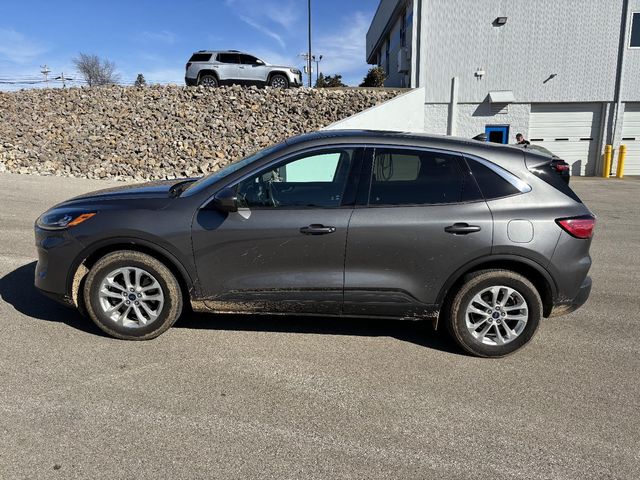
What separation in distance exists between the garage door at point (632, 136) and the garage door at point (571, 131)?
1.20m

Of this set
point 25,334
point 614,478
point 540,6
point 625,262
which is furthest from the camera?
point 540,6

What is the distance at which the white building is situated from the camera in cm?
2025

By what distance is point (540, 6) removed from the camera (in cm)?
2017

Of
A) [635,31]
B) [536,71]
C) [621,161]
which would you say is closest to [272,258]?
[536,71]

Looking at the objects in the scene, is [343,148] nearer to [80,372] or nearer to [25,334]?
[80,372]

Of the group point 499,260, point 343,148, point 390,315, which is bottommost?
point 390,315

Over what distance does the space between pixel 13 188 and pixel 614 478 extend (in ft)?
44.7

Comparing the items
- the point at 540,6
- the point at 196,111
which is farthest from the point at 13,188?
the point at 540,6

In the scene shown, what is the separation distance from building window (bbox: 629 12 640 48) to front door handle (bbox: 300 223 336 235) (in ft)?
76.5

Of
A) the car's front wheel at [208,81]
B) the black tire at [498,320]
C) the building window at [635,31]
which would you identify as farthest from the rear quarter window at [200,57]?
the black tire at [498,320]

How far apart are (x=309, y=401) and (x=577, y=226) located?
2418mm

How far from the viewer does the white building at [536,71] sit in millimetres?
20250

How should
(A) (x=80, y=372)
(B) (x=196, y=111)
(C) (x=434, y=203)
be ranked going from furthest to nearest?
1. (B) (x=196, y=111)
2. (C) (x=434, y=203)
3. (A) (x=80, y=372)

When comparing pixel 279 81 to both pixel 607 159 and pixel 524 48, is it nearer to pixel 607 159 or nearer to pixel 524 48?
pixel 524 48
